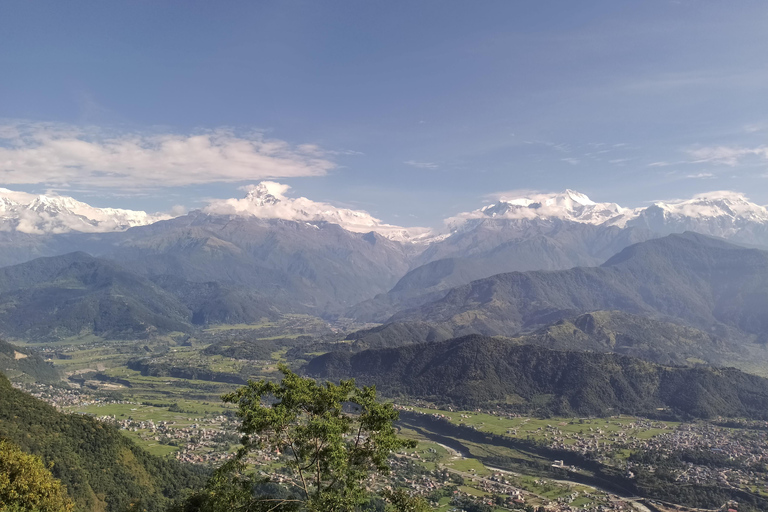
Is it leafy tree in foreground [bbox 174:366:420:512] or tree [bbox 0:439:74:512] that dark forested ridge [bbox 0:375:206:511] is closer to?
tree [bbox 0:439:74:512]

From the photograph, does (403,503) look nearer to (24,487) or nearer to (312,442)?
(312,442)

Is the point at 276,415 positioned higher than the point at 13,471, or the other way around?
the point at 276,415

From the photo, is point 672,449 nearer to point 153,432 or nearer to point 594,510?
point 594,510

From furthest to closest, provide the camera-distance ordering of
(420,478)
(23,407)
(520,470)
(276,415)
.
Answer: (520,470)
(420,478)
(23,407)
(276,415)

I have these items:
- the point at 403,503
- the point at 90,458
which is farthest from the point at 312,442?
the point at 90,458

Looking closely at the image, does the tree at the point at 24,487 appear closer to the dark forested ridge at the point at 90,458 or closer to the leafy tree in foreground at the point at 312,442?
the leafy tree in foreground at the point at 312,442

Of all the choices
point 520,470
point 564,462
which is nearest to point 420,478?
point 520,470

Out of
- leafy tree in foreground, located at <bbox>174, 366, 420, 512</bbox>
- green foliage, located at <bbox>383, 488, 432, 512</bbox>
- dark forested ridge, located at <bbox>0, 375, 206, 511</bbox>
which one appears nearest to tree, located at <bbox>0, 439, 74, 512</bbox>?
leafy tree in foreground, located at <bbox>174, 366, 420, 512</bbox>
